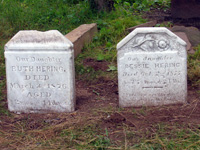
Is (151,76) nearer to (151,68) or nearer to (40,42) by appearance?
(151,68)

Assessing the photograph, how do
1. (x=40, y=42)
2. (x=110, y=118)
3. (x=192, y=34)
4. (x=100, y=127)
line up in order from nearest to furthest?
(x=100, y=127) → (x=110, y=118) → (x=40, y=42) → (x=192, y=34)

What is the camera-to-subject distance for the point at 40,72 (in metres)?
3.59

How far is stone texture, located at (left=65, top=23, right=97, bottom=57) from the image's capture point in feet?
17.7

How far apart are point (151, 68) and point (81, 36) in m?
2.27

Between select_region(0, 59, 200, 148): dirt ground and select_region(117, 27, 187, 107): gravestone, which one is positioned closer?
select_region(0, 59, 200, 148): dirt ground

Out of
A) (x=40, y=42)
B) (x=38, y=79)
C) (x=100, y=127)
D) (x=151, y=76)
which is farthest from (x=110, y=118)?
(x=40, y=42)

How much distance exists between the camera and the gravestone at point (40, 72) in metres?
3.53

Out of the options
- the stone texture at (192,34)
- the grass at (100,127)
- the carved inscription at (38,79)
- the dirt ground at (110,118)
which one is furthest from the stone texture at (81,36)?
the carved inscription at (38,79)

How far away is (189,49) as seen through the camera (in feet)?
16.8

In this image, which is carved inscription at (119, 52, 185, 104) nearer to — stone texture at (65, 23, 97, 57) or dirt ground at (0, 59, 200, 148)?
dirt ground at (0, 59, 200, 148)

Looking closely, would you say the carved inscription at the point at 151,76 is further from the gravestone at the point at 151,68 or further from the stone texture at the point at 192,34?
Result: the stone texture at the point at 192,34

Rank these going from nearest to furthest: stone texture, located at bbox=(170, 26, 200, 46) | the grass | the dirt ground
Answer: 1. the grass
2. the dirt ground
3. stone texture, located at bbox=(170, 26, 200, 46)

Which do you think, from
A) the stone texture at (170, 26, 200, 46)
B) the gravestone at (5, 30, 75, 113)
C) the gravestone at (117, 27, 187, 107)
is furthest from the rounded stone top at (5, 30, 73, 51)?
the stone texture at (170, 26, 200, 46)

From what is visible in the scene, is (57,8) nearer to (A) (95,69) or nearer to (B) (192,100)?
(A) (95,69)
